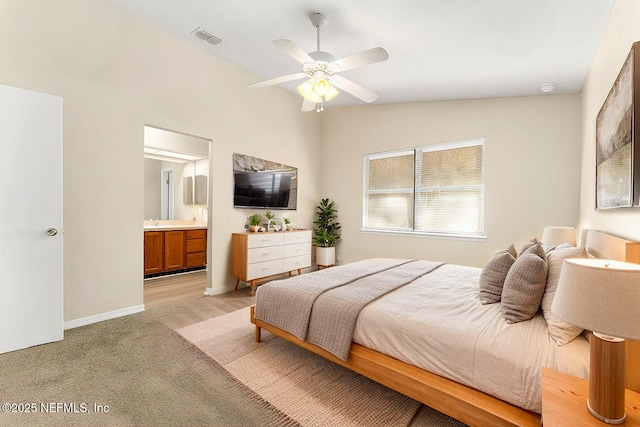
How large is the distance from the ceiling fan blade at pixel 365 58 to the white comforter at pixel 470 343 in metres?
1.86

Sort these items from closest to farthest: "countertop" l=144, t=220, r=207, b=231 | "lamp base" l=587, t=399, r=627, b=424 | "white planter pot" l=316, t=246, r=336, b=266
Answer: "lamp base" l=587, t=399, r=627, b=424 < "countertop" l=144, t=220, r=207, b=231 < "white planter pot" l=316, t=246, r=336, b=266

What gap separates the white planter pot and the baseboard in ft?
9.54

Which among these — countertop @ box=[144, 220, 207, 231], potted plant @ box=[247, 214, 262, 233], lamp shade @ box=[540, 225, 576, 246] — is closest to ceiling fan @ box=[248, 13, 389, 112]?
potted plant @ box=[247, 214, 262, 233]

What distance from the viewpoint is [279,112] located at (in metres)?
4.85

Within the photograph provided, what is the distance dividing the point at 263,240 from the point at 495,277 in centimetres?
299

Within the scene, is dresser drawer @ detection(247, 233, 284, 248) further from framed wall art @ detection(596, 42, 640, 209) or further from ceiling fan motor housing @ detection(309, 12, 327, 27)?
framed wall art @ detection(596, 42, 640, 209)

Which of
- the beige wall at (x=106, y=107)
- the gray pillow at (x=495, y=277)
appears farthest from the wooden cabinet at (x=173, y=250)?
the gray pillow at (x=495, y=277)

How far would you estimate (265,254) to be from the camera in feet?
13.8

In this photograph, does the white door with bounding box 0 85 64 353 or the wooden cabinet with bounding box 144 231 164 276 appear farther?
the wooden cabinet with bounding box 144 231 164 276

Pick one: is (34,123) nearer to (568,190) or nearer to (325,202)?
(325,202)

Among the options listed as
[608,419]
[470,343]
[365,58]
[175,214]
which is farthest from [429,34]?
[175,214]

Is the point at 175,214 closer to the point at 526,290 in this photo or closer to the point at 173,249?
the point at 173,249

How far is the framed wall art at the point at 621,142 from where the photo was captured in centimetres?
149

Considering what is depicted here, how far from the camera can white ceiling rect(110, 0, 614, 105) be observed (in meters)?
2.28
